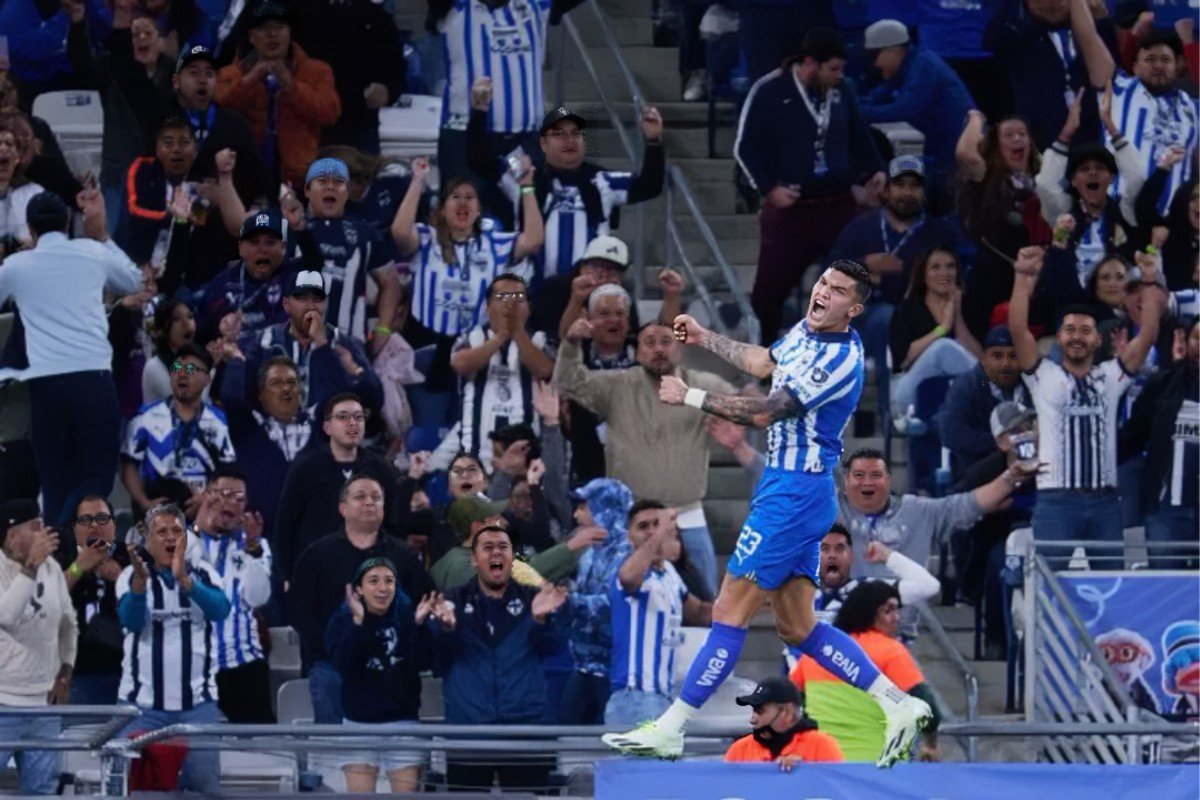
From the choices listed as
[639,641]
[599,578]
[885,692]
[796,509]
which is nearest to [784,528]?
[796,509]

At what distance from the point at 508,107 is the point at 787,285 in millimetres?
1957

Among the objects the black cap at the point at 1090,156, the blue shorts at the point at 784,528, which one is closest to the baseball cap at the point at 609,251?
the black cap at the point at 1090,156

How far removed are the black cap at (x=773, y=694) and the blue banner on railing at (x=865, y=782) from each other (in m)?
0.26

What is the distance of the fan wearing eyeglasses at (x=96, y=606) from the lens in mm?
14562

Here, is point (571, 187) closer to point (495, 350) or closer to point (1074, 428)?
point (495, 350)

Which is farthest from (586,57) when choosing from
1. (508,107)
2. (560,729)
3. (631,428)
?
(560,729)

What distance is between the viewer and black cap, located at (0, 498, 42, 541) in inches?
570

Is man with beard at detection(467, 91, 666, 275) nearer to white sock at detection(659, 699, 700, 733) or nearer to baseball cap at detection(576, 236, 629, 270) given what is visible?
baseball cap at detection(576, 236, 629, 270)

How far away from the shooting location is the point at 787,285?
17188 millimetres

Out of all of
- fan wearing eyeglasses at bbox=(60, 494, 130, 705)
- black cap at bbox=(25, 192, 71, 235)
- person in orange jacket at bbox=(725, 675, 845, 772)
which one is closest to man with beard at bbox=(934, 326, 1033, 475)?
person in orange jacket at bbox=(725, 675, 845, 772)

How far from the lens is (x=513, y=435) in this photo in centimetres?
1516

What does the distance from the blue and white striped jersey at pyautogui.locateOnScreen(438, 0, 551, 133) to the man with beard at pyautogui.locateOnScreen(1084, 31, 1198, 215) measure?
359cm

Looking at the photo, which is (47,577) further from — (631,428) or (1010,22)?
(1010,22)

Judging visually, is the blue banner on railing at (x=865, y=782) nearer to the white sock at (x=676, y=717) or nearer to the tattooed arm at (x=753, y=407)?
the white sock at (x=676, y=717)
